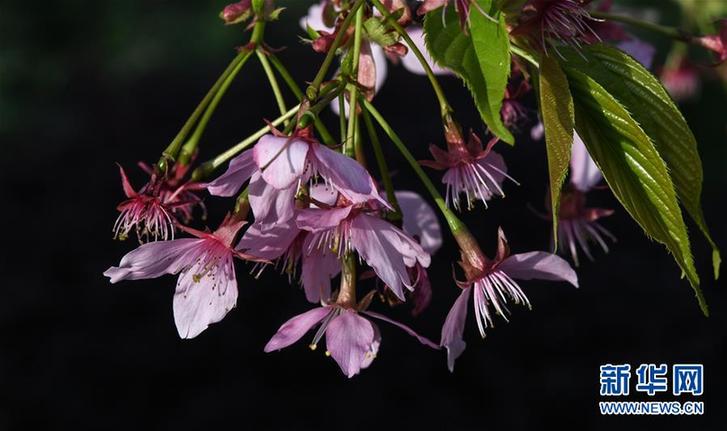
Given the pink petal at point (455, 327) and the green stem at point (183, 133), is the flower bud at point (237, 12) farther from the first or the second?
the pink petal at point (455, 327)

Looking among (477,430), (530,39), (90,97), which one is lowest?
(477,430)

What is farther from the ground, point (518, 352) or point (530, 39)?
point (530, 39)

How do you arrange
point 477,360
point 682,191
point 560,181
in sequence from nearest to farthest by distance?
point 560,181 → point 682,191 → point 477,360

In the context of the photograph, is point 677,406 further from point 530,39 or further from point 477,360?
point 530,39

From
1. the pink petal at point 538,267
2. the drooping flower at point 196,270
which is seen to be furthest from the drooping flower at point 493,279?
the drooping flower at point 196,270

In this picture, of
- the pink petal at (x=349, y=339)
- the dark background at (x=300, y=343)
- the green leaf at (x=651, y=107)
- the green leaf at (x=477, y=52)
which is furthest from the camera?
the dark background at (x=300, y=343)

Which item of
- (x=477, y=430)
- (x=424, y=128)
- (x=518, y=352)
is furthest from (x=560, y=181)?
(x=424, y=128)

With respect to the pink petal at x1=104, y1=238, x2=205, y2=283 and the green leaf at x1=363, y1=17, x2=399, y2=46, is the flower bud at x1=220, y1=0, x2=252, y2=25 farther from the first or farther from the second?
the pink petal at x1=104, y1=238, x2=205, y2=283

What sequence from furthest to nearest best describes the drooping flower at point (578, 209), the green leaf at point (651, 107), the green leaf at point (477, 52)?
the drooping flower at point (578, 209) → the green leaf at point (651, 107) → the green leaf at point (477, 52)
